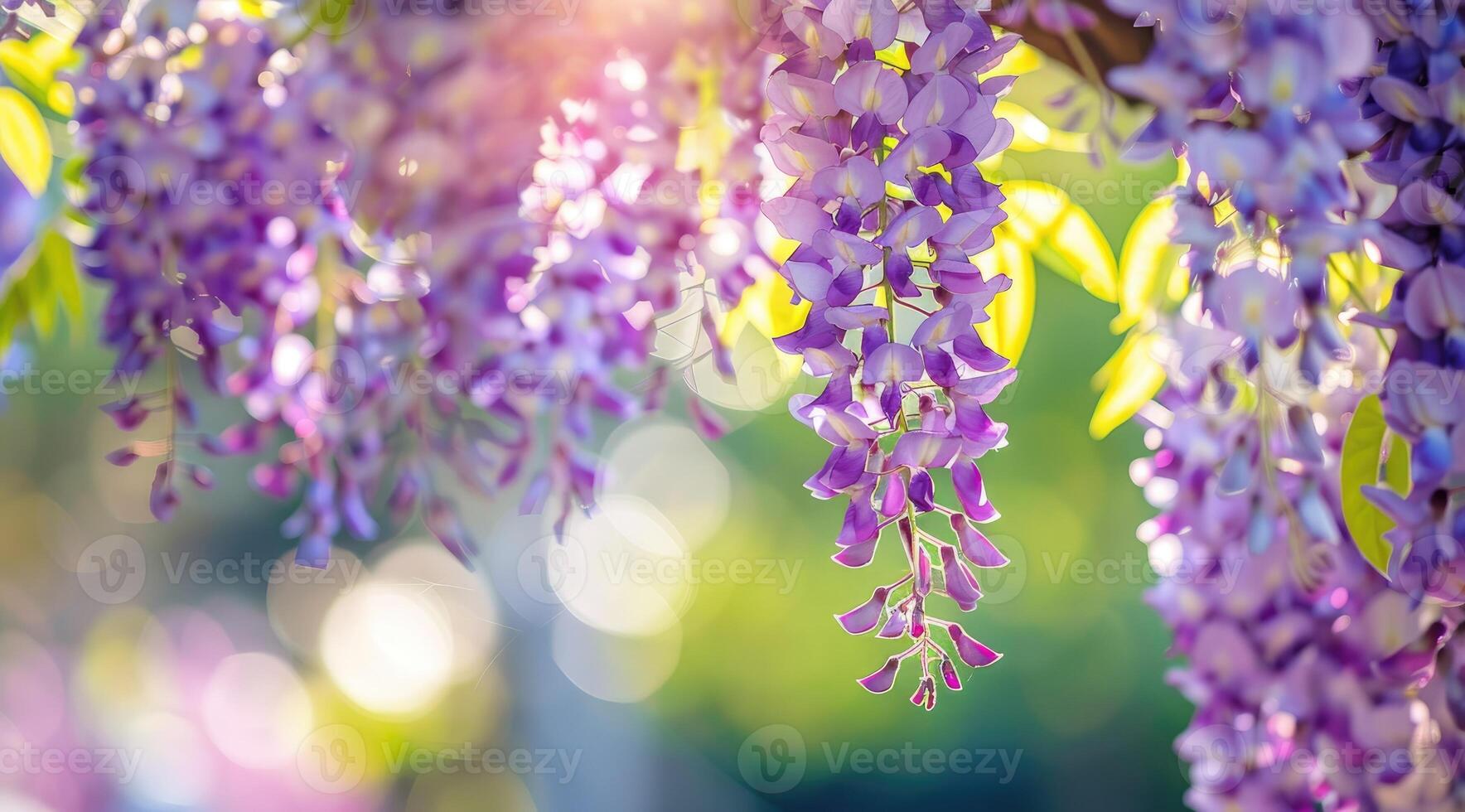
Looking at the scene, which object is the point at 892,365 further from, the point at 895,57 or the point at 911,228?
the point at 895,57

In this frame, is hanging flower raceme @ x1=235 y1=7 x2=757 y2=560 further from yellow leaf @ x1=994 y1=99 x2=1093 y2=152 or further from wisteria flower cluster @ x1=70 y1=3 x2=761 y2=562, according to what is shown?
yellow leaf @ x1=994 y1=99 x2=1093 y2=152

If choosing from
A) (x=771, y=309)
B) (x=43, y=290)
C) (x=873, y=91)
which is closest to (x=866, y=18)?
(x=873, y=91)

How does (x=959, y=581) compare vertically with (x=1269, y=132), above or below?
below

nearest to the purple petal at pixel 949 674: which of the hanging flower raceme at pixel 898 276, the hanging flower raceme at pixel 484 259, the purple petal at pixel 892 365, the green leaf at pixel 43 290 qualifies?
the hanging flower raceme at pixel 898 276

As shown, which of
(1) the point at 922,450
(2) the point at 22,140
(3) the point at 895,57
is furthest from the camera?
(2) the point at 22,140

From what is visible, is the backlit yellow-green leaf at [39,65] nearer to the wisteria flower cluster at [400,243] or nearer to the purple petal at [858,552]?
the wisteria flower cluster at [400,243]

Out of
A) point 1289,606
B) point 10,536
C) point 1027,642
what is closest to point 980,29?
point 1289,606
